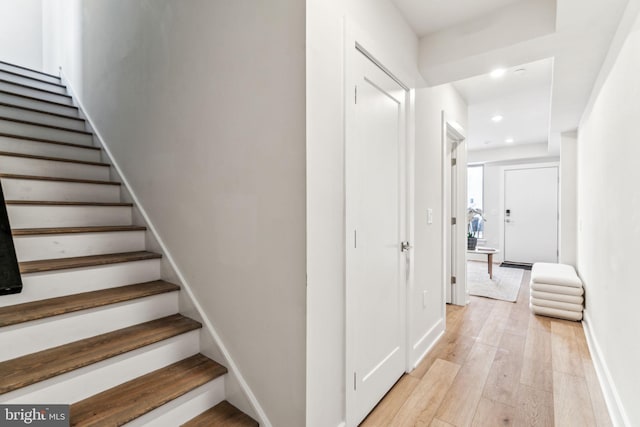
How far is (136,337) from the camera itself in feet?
5.21

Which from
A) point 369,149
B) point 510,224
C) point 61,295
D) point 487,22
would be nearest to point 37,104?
point 61,295

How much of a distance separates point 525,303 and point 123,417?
432 centimetres

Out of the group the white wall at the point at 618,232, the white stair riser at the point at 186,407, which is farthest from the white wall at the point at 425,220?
the white stair riser at the point at 186,407

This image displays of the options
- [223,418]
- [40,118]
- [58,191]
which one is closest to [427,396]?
[223,418]

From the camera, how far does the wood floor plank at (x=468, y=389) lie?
69.9 inches

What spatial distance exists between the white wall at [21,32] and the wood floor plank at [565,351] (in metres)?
7.22

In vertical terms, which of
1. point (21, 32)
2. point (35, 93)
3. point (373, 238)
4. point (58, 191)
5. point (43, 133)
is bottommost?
point (373, 238)

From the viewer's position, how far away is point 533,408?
1845 millimetres

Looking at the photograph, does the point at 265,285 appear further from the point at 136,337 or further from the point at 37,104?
the point at 37,104

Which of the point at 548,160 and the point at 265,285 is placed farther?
the point at 548,160

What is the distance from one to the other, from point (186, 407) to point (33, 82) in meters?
4.11

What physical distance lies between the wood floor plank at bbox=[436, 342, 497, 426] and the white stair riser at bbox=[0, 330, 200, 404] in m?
1.52

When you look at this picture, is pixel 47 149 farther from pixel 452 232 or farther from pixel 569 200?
pixel 569 200

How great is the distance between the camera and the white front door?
160cm
